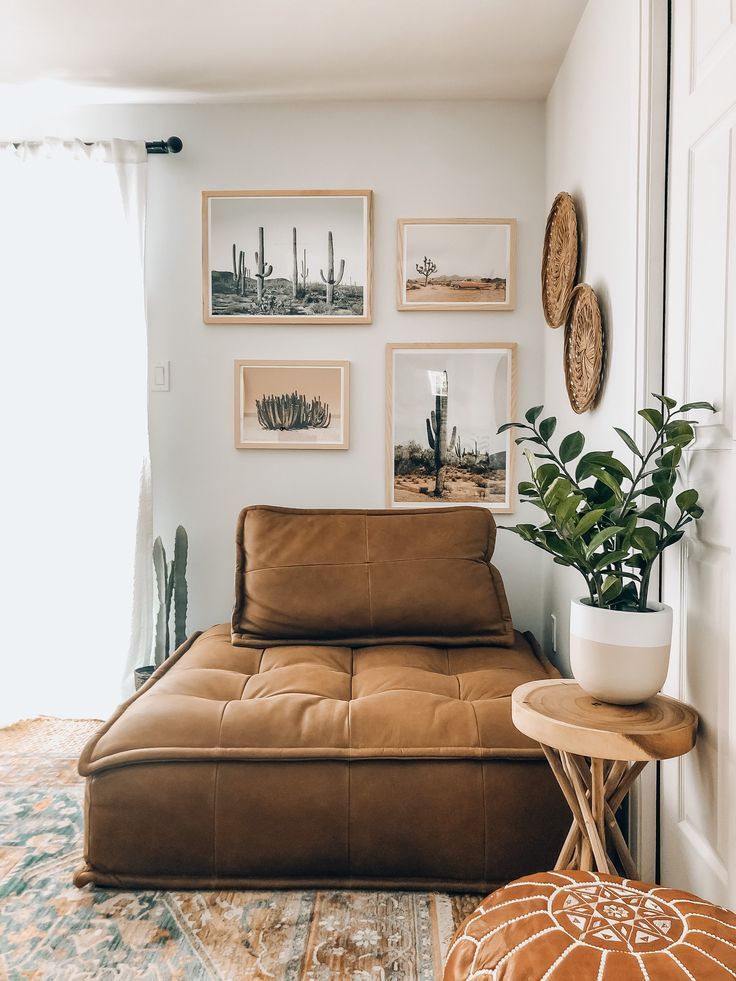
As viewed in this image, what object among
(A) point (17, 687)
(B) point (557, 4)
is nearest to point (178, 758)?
(A) point (17, 687)

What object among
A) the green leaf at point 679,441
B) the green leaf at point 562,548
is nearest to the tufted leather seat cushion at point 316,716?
the green leaf at point 562,548

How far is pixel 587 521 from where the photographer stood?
4.85 ft

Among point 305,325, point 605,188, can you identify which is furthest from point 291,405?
point 605,188

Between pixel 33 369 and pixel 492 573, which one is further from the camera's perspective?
pixel 33 369

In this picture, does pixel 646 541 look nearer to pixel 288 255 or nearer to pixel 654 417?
pixel 654 417

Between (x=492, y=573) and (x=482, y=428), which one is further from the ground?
(x=482, y=428)

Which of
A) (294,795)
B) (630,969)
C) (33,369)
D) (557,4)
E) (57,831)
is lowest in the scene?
(57,831)

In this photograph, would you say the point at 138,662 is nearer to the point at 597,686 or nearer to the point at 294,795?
the point at 294,795

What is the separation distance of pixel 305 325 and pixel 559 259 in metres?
1.02

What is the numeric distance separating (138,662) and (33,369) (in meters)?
1.25

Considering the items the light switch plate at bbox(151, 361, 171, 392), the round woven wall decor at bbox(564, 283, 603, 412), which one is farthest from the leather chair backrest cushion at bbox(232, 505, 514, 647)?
the light switch plate at bbox(151, 361, 171, 392)

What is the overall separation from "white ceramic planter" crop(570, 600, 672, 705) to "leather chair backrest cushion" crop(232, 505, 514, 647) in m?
1.10

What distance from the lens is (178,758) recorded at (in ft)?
6.19

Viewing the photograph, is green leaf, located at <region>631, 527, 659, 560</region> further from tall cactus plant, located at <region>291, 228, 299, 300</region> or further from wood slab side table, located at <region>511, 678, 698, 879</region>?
tall cactus plant, located at <region>291, 228, 299, 300</region>
